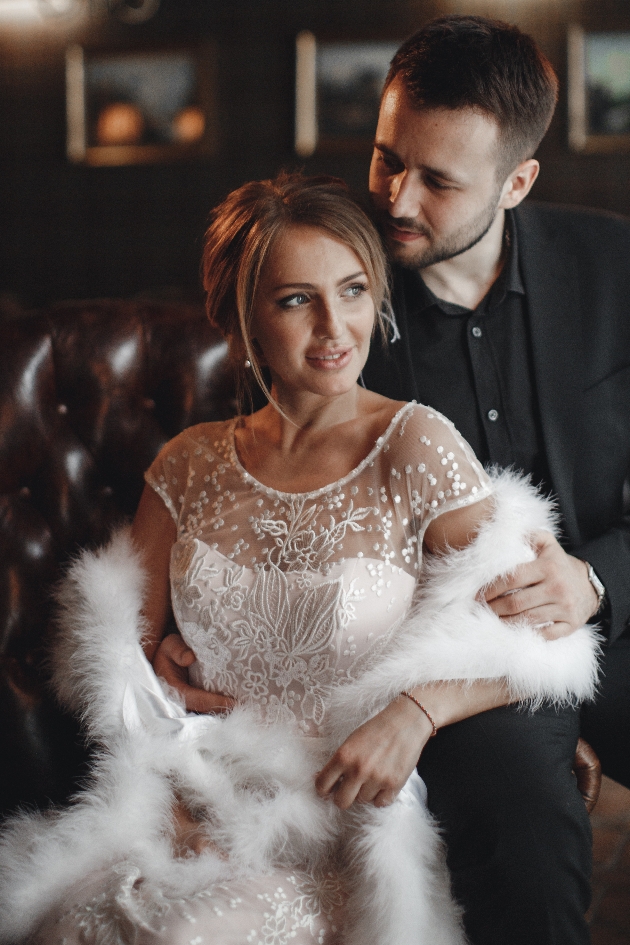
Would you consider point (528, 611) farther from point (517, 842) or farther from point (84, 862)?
point (84, 862)

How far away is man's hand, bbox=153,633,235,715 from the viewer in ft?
5.26

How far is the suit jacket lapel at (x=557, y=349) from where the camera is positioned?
1.88 meters

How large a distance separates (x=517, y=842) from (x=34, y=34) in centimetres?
513

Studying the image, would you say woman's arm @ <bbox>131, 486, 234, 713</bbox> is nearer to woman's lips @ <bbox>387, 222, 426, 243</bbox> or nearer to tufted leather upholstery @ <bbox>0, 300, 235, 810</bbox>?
tufted leather upholstery @ <bbox>0, 300, 235, 810</bbox>

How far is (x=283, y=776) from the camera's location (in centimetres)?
143

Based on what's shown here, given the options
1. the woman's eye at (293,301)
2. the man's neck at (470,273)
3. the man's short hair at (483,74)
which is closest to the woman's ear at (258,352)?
the woman's eye at (293,301)

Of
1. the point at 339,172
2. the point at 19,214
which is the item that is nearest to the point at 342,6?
the point at 339,172

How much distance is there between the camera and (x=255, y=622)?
1546mm

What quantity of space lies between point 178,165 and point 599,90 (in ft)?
7.46

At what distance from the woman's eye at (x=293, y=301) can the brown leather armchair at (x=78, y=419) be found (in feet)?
1.89

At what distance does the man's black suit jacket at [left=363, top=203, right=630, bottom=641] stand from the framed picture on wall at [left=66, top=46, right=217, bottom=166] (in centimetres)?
330

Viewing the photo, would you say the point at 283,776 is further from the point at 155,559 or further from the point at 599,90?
the point at 599,90

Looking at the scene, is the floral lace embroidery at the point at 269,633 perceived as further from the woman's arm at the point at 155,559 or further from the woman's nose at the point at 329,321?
the woman's nose at the point at 329,321

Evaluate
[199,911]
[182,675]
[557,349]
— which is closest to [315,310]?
[557,349]
